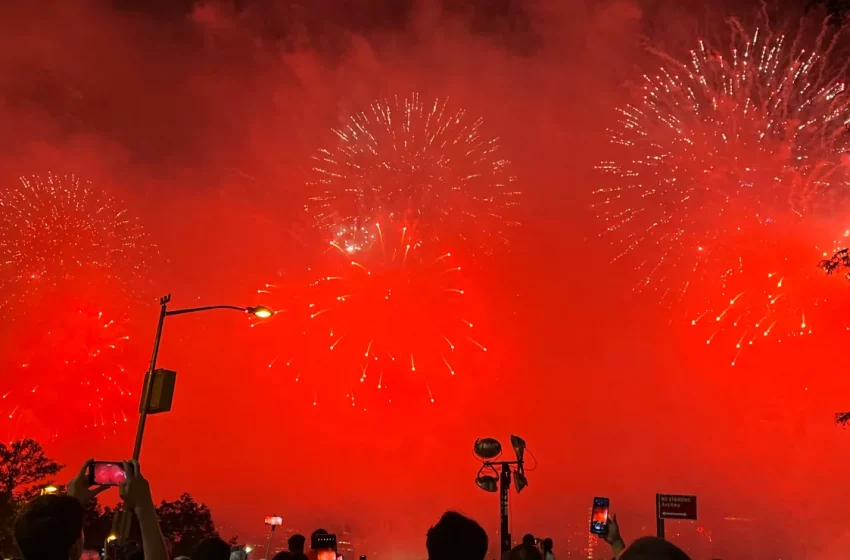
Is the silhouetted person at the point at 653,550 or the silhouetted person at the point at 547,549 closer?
the silhouetted person at the point at 653,550

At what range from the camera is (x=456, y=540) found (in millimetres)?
3404

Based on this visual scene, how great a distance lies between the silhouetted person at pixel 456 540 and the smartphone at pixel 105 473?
211 cm

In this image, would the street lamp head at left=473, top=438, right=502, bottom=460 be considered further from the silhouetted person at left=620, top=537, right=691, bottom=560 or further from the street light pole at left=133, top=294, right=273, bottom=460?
the silhouetted person at left=620, top=537, right=691, bottom=560

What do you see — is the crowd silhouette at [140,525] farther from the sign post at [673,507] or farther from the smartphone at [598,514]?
the sign post at [673,507]

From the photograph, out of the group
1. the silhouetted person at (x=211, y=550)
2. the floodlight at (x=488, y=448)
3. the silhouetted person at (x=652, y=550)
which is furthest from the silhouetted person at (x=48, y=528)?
the floodlight at (x=488, y=448)

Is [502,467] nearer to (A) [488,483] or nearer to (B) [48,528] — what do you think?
(A) [488,483]

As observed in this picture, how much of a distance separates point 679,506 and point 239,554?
7734 mm

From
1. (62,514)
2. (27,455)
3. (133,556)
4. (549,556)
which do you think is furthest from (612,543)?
(27,455)

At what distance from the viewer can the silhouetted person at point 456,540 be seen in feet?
11.1

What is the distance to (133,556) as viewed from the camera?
5480mm

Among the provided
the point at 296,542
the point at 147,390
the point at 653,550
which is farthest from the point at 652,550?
the point at 147,390

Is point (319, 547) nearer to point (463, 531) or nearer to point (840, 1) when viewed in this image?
point (463, 531)

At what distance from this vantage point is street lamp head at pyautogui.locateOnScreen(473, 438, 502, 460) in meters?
15.9

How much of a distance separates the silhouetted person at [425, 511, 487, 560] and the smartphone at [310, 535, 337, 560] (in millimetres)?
9528
